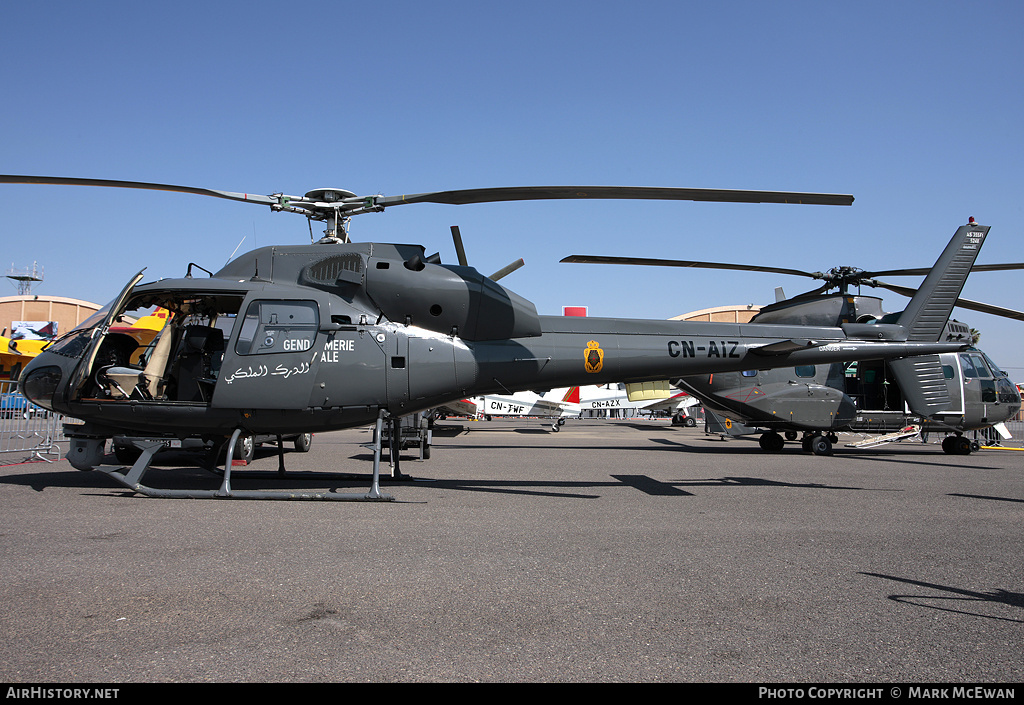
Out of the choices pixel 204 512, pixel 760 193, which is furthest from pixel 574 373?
pixel 204 512

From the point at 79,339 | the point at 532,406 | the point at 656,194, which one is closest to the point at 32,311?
the point at 532,406

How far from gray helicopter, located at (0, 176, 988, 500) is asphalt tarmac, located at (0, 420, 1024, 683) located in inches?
40.8

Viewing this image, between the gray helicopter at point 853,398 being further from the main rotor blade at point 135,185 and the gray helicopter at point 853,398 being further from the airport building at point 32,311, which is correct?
the airport building at point 32,311

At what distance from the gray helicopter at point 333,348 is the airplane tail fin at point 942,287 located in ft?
3.85

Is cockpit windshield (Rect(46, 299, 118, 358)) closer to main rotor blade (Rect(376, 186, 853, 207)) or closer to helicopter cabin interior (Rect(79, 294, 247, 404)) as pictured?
helicopter cabin interior (Rect(79, 294, 247, 404))

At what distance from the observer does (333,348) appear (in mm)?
7777

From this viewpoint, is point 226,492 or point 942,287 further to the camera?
point 942,287

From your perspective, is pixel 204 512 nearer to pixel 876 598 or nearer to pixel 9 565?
pixel 9 565

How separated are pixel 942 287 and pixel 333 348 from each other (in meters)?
9.37

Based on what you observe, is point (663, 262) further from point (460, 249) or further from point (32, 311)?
point (32, 311)

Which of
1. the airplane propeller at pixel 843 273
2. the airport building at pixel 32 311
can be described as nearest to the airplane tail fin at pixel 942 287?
the airplane propeller at pixel 843 273

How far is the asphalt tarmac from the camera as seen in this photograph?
2824 millimetres
